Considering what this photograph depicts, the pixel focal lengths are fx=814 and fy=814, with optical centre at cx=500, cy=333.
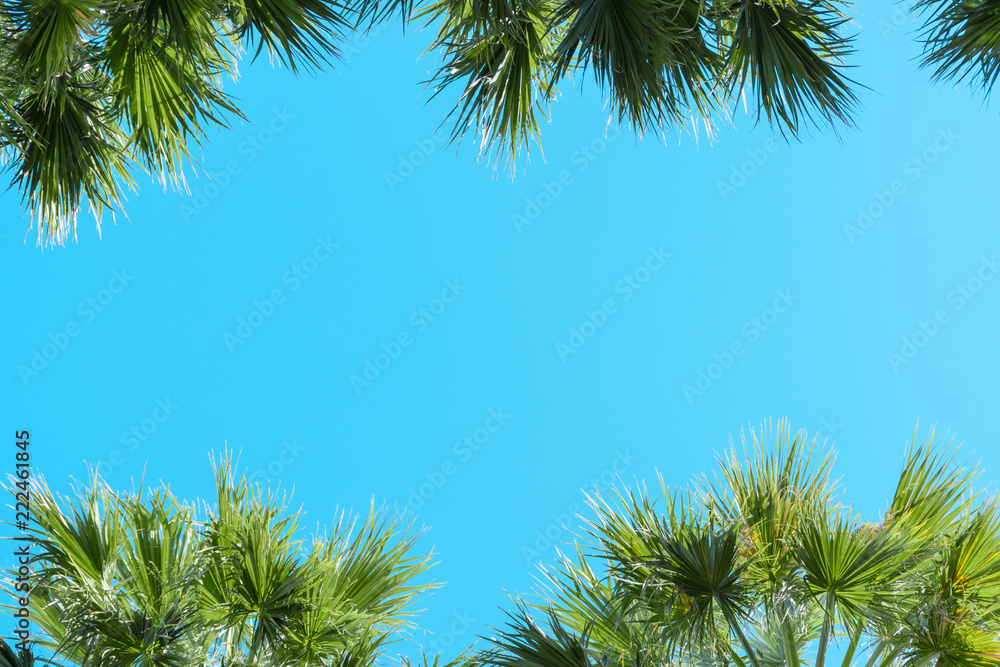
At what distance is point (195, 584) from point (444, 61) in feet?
9.76

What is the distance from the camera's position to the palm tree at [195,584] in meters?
3.78

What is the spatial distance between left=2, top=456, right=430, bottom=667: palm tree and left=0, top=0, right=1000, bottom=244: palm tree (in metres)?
1.69

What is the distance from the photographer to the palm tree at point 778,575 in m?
3.59

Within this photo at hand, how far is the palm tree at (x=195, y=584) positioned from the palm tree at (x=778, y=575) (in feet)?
2.82

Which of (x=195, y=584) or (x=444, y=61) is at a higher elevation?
(x=444, y=61)

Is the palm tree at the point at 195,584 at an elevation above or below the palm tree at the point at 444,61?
below

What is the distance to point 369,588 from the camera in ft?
13.8

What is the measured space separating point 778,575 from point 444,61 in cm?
314

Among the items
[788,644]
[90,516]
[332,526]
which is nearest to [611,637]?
[788,644]

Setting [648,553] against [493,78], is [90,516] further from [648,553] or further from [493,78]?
[493,78]

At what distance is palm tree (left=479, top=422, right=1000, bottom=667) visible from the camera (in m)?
3.59

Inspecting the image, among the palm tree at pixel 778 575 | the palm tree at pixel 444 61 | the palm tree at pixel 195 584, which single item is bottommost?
the palm tree at pixel 195 584

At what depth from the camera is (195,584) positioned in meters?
3.90

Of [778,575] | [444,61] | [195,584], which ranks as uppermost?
[444,61]
